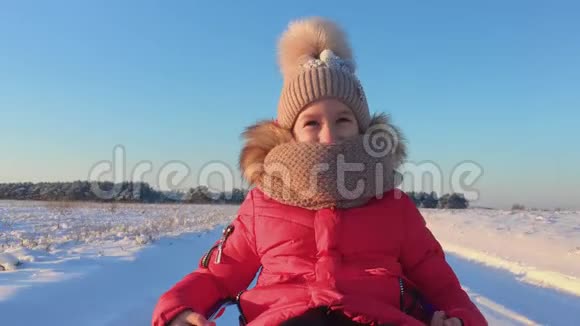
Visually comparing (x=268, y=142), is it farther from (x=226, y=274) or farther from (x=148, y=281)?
(x=148, y=281)

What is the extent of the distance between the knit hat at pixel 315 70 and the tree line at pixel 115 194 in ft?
113

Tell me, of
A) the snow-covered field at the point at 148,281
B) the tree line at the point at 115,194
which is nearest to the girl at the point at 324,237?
the snow-covered field at the point at 148,281

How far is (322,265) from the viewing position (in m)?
1.95

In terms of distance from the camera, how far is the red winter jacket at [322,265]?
1864 mm

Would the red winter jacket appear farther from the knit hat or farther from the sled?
the knit hat

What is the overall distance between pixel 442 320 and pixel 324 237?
558mm

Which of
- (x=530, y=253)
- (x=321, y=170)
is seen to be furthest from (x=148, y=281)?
(x=530, y=253)

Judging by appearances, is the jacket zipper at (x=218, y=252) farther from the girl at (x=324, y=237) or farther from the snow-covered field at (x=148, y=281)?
the snow-covered field at (x=148, y=281)

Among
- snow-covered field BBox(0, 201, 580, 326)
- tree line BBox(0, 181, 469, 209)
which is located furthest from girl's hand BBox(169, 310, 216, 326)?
tree line BBox(0, 181, 469, 209)

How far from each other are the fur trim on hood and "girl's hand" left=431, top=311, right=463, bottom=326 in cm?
79

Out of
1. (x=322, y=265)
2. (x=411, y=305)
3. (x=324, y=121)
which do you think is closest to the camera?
(x=322, y=265)

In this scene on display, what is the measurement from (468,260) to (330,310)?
7815mm

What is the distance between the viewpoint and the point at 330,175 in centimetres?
210

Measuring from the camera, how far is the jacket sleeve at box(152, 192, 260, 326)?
1.95m
